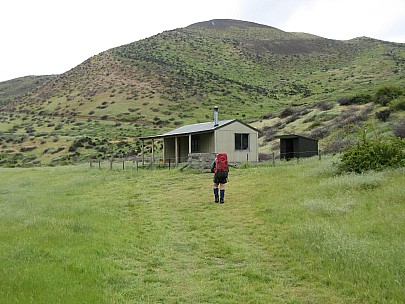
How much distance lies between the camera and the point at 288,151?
94.4 feet

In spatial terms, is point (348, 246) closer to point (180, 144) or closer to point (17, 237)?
point (17, 237)

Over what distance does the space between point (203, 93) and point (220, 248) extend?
65.8 m

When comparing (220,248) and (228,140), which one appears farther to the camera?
(228,140)

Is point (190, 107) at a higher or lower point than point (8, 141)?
higher

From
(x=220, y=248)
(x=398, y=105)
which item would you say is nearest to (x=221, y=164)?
(x=220, y=248)

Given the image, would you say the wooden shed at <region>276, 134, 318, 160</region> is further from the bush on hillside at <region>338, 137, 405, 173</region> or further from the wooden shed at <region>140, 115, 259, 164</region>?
the bush on hillside at <region>338, 137, 405, 173</region>

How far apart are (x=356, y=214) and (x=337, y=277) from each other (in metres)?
3.64

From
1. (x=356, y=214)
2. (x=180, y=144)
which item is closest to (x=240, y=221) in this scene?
(x=356, y=214)

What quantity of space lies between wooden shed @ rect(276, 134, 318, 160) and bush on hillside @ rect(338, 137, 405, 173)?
11.7 meters

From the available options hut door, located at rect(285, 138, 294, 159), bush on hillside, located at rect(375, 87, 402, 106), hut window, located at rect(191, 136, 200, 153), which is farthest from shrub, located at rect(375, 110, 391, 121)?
hut window, located at rect(191, 136, 200, 153)

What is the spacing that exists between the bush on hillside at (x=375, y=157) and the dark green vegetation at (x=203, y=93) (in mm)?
14123

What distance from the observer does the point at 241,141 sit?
28156mm

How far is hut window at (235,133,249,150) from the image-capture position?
28031 mm

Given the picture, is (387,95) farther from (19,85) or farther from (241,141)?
(19,85)
